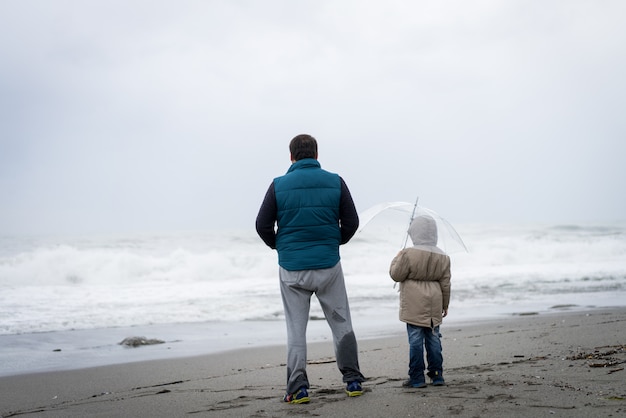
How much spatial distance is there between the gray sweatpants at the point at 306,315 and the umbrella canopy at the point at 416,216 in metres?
0.81

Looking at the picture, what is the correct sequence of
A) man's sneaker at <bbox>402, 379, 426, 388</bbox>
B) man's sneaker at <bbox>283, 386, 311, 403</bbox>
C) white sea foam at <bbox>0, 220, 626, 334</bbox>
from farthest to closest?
1. white sea foam at <bbox>0, 220, 626, 334</bbox>
2. man's sneaker at <bbox>402, 379, 426, 388</bbox>
3. man's sneaker at <bbox>283, 386, 311, 403</bbox>

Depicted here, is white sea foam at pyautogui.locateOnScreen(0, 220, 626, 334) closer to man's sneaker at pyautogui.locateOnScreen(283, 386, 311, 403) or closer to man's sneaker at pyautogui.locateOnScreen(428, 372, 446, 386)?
man's sneaker at pyautogui.locateOnScreen(428, 372, 446, 386)

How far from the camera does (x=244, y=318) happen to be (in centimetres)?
1127

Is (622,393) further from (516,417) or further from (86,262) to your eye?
(86,262)

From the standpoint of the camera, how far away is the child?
480cm

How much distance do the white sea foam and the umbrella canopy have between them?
0.42 feet

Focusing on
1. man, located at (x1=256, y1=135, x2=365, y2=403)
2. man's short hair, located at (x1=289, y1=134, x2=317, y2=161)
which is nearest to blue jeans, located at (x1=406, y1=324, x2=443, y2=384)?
man, located at (x1=256, y1=135, x2=365, y2=403)

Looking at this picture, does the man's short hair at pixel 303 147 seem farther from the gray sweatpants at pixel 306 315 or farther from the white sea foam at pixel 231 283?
the white sea foam at pixel 231 283

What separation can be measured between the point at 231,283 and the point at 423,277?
14211 millimetres

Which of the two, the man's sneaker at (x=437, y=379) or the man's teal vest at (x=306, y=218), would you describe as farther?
the man's sneaker at (x=437, y=379)

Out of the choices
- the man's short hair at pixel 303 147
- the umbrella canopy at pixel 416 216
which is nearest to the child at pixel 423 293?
the umbrella canopy at pixel 416 216

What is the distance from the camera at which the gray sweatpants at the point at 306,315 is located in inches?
173

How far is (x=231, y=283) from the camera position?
61.1ft

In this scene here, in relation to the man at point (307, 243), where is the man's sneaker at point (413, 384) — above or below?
below
